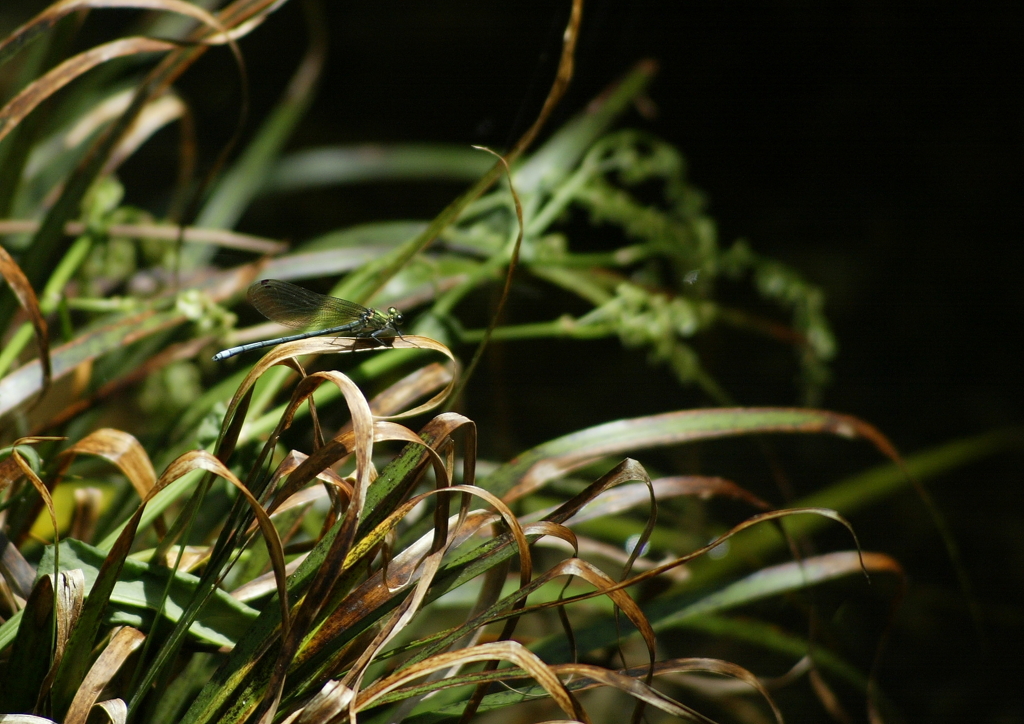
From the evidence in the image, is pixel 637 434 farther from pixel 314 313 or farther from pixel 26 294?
pixel 26 294

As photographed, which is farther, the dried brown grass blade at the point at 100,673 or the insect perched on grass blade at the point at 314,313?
the insect perched on grass blade at the point at 314,313

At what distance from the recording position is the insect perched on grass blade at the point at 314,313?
0.91 m

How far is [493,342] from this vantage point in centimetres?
111

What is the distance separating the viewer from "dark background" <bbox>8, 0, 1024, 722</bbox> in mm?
1924

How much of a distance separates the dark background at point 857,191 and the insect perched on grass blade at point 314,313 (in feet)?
3.10

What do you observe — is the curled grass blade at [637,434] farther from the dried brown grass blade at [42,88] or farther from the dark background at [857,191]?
the dark background at [857,191]

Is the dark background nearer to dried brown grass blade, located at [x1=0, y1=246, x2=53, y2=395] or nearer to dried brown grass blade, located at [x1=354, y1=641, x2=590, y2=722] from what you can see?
dried brown grass blade, located at [x1=0, y1=246, x2=53, y2=395]

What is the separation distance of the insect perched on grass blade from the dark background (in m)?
0.94

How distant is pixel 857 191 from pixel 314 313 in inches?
73.9

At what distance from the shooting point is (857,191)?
7.41ft

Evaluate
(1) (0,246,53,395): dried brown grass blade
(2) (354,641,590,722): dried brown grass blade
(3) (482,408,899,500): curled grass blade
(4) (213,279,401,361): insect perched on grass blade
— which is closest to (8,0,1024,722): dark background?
(4) (213,279,401,361): insect perched on grass blade

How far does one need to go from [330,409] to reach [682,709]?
0.54m

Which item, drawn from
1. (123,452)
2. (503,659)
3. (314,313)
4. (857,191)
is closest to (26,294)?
(123,452)

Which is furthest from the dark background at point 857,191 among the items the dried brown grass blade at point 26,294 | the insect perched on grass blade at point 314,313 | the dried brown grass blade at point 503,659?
the dried brown grass blade at point 503,659
